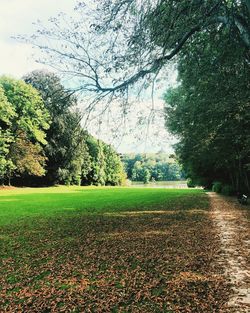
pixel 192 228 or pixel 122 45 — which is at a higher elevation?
pixel 122 45

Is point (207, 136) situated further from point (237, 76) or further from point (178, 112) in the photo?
point (237, 76)

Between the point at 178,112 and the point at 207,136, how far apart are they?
275 cm

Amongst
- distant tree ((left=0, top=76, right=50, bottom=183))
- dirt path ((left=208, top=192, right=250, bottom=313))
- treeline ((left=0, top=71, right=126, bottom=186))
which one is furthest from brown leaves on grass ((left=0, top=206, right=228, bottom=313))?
distant tree ((left=0, top=76, right=50, bottom=183))

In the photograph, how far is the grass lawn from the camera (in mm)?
5836

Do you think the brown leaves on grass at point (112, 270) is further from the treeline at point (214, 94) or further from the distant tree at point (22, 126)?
the distant tree at point (22, 126)

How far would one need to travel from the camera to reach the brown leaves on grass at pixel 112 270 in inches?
229

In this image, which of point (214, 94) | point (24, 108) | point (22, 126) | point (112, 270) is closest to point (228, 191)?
point (214, 94)

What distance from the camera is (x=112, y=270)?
26.1ft

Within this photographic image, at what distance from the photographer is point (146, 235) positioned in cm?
1258

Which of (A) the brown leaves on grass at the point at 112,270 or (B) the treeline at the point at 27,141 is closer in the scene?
(A) the brown leaves on grass at the point at 112,270

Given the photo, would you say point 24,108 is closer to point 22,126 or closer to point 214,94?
point 22,126

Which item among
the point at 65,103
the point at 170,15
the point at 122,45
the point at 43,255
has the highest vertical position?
the point at 170,15

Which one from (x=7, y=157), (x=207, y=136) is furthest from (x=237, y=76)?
(x=7, y=157)

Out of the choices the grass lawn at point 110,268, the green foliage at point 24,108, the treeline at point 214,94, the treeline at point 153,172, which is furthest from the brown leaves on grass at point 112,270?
the treeline at point 153,172
